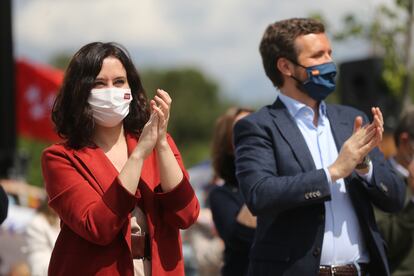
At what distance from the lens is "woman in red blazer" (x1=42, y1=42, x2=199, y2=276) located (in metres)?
3.44

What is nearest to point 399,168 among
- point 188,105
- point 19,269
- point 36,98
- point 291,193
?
point 291,193

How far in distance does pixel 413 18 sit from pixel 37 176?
84.9 feet

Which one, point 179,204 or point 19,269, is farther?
point 19,269

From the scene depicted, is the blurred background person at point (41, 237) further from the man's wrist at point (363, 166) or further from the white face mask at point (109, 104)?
the man's wrist at point (363, 166)

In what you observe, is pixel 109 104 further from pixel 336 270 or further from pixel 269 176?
pixel 336 270

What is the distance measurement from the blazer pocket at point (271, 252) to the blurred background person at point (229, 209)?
3.06ft

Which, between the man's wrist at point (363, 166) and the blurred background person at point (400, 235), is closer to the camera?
the man's wrist at point (363, 166)

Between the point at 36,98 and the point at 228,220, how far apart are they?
9.61 m

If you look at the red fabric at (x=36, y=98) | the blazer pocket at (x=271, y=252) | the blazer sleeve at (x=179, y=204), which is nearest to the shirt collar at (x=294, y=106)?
the blazer pocket at (x=271, y=252)

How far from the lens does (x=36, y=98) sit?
1417cm

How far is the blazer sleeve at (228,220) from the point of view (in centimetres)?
493

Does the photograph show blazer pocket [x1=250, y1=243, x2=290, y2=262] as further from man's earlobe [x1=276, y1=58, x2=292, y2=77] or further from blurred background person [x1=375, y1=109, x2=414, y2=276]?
blurred background person [x1=375, y1=109, x2=414, y2=276]

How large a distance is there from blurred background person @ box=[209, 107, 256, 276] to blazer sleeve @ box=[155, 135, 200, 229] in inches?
52.2

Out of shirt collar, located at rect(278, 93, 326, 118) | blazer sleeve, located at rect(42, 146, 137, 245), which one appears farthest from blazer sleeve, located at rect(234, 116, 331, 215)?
blazer sleeve, located at rect(42, 146, 137, 245)
